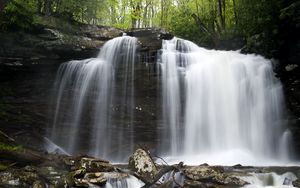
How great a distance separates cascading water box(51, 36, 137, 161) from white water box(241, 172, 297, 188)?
6.68 m

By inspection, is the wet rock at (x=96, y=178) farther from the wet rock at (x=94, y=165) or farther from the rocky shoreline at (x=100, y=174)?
the wet rock at (x=94, y=165)

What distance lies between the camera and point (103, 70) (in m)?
17.1

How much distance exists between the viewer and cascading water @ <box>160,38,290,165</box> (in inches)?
626

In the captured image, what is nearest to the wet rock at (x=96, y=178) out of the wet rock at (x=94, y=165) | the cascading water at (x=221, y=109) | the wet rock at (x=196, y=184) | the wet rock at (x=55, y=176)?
the wet rock at (x=94, y=165)

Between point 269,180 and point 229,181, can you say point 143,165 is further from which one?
point 269,180

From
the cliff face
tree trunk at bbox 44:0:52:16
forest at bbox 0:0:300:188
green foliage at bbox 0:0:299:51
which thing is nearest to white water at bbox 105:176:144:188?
forest at bbox 0:0:300:188

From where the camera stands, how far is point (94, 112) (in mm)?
16484

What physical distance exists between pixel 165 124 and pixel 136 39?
4.79 m

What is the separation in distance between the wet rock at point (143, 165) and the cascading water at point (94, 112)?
4.88 metres

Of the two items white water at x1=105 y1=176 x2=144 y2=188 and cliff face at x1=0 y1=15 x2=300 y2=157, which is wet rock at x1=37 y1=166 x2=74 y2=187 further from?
cliff face at x1=0 y1=15 x2=300 y2=157

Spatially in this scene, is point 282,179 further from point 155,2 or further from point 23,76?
point 155,2

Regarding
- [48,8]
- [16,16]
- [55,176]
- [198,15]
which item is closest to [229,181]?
[55,176]

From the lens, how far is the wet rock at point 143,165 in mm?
10769

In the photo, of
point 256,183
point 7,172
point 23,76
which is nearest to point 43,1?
point 23,76
